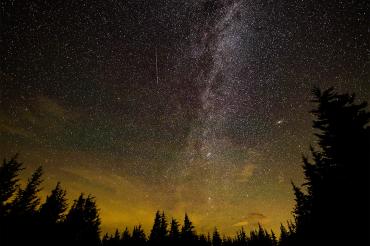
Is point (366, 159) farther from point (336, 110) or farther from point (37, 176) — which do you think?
point (37, 176)

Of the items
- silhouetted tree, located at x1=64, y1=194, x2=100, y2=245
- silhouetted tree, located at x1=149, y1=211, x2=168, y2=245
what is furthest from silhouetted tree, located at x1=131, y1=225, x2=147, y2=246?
silhouetted tree, located at x1=64, y1=194, x2=100, y2=245

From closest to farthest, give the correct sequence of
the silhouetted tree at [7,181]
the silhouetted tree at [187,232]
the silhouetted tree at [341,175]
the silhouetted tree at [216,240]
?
the silhouetted tree at [341,175] < the silhouetted tree at [7,181] < the silhouetted tree at [187,232] < the silhouetted tree at [216,240]

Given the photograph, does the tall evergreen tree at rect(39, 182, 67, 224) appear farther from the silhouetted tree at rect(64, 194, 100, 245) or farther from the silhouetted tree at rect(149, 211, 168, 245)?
the silhouetted tree at rect(149, 211, 168, 245)

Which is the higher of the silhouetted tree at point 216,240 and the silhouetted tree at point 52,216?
the silhouetted tree at point 216,240

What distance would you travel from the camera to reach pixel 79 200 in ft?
103

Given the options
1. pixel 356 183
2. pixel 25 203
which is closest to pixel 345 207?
pixel 356 183

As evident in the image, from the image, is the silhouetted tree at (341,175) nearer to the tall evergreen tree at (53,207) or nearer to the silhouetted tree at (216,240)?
the tall evergreen tree at (53,207)

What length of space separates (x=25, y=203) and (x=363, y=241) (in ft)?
97.5

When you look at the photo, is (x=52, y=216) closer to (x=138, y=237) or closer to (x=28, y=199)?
(x=28, y=199)

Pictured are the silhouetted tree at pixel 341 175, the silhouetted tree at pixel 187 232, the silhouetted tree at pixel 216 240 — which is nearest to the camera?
the silhouetted tree at pixel 341 175

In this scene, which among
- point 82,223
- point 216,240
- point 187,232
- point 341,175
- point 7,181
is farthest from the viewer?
point 216,240

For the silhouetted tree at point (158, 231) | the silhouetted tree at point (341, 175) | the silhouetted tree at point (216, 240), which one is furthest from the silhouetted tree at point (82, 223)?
the silhouetted tree at point (216, 240)

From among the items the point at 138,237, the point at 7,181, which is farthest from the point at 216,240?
the point at 7,181

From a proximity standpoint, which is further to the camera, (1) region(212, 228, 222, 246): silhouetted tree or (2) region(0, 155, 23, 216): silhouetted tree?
(1) region(212, 228, 222, 246): silhouetted tree
